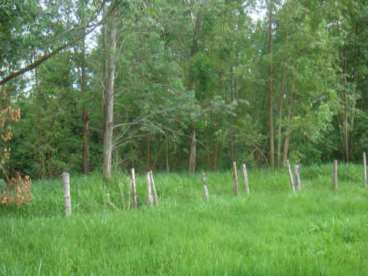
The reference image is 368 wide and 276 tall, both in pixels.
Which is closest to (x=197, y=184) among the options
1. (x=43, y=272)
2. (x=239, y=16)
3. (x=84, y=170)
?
(x=84, y=170)

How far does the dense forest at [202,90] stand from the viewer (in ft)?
57.0

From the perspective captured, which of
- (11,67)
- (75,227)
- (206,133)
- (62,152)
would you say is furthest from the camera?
(206,133)

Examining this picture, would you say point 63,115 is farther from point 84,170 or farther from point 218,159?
point 218,159

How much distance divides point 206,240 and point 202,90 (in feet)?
52.4

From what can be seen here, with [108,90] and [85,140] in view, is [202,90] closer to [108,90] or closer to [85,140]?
[85,140]

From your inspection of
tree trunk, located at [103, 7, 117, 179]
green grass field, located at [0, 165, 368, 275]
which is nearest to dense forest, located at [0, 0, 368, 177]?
tree trunk, located at [103, 7, 117, 179]

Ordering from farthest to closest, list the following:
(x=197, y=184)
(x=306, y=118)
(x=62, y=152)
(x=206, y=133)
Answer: (x=206, y=133) → (x=62, y=152) → (x=306, y=118) → (x=197, y=184)

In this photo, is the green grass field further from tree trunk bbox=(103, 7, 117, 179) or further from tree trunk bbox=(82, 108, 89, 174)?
tree trunk bbox=(82, 108, 89, 174)

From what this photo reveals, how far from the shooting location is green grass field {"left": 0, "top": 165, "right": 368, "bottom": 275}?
5.27m

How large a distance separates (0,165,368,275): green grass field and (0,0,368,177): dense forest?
7596 mm

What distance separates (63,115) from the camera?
813 inches

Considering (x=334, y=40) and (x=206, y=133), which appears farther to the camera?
(x=206, y=133)

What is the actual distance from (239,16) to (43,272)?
17880mm

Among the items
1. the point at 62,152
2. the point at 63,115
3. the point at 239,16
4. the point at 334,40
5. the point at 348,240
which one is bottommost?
the point at 348,240
